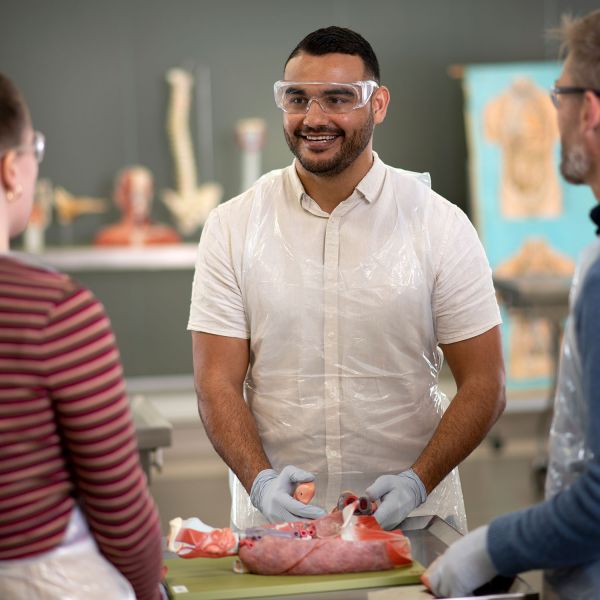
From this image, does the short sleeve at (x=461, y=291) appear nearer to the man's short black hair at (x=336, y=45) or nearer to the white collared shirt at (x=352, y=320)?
the white collared shirt at (x=352, y=320)

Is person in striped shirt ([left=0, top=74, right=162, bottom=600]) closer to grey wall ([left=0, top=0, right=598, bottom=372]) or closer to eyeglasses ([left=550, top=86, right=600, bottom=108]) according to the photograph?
eyeglasses ([left=550, top=86, right=600, bottom=108])

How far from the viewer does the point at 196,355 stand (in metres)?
2.31

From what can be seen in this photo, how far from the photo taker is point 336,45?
222 centimetres

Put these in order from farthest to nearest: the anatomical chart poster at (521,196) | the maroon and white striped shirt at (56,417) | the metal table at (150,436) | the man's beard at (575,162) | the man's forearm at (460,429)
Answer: the anatomical chart poster at (521,196), the metal table at (150,436), the man's forearm at (460,429), the man's beard at (575,162), the maroon and white striped shirt at (56,417)

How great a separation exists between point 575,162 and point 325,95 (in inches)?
33.5

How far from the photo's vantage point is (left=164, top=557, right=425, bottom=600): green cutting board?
5.02ft

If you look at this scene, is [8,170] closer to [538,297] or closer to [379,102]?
[379,102]

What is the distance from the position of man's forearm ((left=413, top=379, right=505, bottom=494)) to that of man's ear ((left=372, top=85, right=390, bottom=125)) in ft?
2.00

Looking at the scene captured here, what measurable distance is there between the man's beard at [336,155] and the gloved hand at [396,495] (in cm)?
64

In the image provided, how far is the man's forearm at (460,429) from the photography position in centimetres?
213

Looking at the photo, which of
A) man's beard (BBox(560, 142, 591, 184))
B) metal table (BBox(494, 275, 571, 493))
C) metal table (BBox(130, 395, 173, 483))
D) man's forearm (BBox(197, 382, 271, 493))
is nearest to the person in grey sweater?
man's beard (BBox(560, 142, 591, 184))

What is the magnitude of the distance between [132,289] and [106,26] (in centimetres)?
156

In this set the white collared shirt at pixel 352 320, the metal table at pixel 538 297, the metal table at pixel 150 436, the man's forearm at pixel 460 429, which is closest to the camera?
the man's forearm at pixel 460 429

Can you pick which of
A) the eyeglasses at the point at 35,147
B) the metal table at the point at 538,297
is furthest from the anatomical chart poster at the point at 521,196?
the eyeglasses at the point at 35,147
